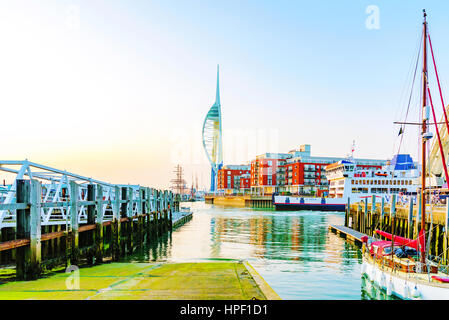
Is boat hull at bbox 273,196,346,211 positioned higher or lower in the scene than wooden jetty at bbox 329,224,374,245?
lower

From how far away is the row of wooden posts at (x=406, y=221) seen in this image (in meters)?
20.4

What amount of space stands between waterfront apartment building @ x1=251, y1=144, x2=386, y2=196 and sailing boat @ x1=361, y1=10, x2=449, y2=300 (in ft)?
387

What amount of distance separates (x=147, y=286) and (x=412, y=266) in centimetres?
1034

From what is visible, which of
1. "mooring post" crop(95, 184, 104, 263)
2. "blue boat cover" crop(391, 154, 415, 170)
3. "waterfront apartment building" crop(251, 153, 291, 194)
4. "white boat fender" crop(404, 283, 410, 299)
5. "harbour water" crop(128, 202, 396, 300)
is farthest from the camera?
"waterfront apartment building" crop(251, 153, 291, 194)

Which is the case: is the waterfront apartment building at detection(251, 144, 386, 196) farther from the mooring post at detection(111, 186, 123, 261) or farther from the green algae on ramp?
the green algae on ramp

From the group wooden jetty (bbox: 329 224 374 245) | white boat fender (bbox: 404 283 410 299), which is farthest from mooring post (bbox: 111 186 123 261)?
wooden jetty (bbox: 329 224 374 245)

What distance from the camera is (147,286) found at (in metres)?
11.2

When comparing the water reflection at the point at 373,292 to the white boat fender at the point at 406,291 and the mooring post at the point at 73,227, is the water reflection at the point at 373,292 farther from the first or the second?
the mooring post at the point at 73,227

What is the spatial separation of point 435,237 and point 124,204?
68.4 ft

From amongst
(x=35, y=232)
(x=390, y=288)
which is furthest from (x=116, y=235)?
(x=390, y=288)

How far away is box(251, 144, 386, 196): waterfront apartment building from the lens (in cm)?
14450

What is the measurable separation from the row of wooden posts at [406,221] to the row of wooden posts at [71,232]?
16085mm

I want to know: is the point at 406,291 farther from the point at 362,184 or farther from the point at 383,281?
the point at 362,184
